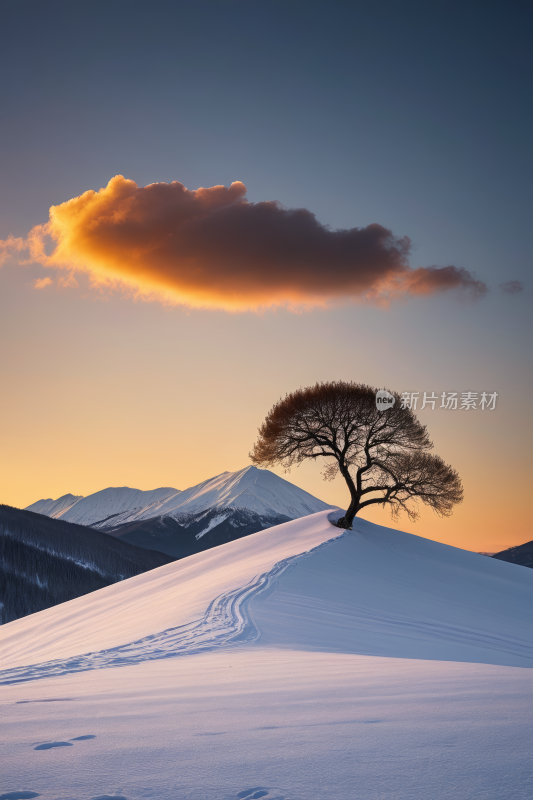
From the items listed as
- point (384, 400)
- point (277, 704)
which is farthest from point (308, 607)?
point (384, 400)

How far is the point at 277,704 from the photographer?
4.50 m

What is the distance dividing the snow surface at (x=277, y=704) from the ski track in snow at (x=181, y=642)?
0.06 m

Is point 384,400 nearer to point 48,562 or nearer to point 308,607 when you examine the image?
point 308,607

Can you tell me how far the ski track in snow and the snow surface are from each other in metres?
0.06

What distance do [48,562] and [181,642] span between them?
347 ft

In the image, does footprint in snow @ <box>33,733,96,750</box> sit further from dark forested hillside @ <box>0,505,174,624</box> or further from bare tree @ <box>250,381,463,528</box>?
dark forested hillside @ <box>0,505,174,624</box>

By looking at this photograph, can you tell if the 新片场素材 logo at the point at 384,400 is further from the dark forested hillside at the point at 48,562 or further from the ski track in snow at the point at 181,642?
the dark forested hillside at the point at 48,562

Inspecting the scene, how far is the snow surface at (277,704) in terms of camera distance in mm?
2768

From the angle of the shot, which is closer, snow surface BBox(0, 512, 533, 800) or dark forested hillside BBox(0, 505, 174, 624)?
snow surface BBox(0, 512, 533, 800)

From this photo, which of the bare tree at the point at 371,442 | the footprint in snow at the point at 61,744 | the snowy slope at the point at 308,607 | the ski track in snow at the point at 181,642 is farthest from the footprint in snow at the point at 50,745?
the bare tree at the point at 371,442

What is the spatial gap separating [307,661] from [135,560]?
122849mm

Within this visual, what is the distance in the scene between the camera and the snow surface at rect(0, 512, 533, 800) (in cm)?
277

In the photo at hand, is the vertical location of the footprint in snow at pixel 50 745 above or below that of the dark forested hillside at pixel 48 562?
above

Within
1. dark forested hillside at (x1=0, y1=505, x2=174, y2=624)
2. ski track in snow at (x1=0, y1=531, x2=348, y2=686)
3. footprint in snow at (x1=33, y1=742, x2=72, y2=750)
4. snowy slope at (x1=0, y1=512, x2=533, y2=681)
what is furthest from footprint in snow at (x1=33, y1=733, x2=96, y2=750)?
dark forested hillside at (x1=0, y1=505, x2=174, y2=624)
